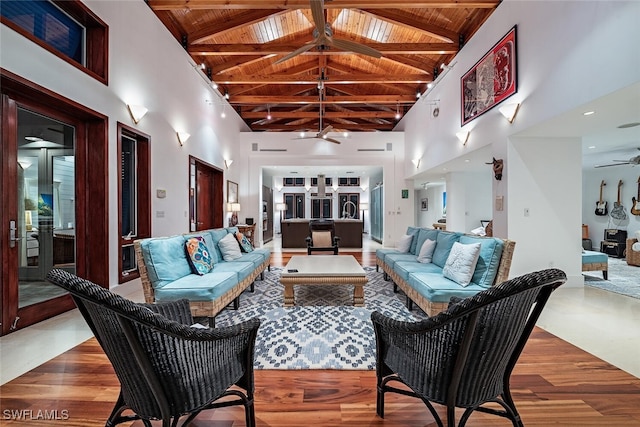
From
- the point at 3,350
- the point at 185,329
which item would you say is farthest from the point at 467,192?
the point at 3,350

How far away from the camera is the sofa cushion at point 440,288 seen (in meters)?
2.63

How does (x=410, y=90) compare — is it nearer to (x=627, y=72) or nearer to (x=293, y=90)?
(x=293, y=90)

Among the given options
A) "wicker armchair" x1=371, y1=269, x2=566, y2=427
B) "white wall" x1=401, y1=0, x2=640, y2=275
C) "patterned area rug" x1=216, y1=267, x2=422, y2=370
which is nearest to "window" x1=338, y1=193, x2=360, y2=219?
"white wall" x1=401, y1=0, x2=640, y2=275

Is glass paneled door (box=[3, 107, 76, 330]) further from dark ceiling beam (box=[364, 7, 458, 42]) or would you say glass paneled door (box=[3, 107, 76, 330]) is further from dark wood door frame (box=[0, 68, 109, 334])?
dark ceiling beam (box=[364, 7, 458, 42])

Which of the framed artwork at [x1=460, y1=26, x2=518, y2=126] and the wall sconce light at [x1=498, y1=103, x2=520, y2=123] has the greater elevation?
the framed artwork at [x1=460, y1=26, x2=518, y2=126]

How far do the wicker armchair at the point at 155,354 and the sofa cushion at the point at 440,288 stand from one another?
6.25 feet

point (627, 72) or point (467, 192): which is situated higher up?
point (627, 72)

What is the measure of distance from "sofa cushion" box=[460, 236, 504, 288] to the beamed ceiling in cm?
294

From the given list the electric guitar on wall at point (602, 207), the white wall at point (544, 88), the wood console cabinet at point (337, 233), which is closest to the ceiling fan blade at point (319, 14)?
the white wall at point (544, 88)

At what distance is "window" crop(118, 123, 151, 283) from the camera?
3.80 m

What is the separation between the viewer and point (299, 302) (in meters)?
3.58

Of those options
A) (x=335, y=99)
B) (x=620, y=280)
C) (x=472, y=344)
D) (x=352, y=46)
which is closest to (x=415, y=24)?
(x=352, y=46)

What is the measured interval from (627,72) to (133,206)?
18.7 feet

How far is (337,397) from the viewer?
1.80 metres
